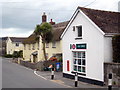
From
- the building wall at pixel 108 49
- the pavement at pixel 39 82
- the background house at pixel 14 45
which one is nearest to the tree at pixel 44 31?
the pavement at pixel 39 82

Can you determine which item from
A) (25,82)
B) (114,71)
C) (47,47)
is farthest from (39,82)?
(47,47)

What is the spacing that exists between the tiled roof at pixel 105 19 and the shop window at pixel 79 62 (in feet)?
9.64

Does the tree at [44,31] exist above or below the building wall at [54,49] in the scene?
above

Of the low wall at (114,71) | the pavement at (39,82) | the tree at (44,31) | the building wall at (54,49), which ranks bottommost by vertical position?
the pavement at (39,82)

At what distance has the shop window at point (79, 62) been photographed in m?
17.7

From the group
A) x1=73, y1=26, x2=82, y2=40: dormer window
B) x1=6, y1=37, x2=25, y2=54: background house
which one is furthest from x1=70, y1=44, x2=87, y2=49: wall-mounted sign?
x1=6, y1=37, x2=25, y2=54: background house

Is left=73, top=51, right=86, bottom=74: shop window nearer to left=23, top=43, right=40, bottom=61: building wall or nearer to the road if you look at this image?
the road

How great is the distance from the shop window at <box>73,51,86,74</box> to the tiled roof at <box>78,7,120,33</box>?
2.94m

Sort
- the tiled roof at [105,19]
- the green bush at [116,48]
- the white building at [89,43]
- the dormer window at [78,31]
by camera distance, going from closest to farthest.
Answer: the green bush at [116,48], the white building at [89,43], the tiled roof at [105,19], the dormer window at [78,31]

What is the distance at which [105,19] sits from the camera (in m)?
17.3

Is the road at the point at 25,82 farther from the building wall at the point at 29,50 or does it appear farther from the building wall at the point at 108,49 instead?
the building wall at the point at 29,50

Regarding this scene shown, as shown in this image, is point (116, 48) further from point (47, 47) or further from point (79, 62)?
point (47, 47)

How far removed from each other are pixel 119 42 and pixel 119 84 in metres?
2.82

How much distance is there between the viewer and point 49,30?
31.8 m
